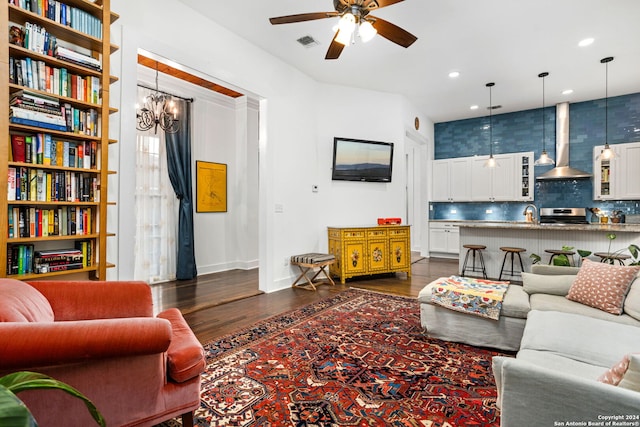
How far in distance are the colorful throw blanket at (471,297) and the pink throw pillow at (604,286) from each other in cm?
53

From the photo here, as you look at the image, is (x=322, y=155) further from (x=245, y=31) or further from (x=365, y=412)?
(x=365, y=412)

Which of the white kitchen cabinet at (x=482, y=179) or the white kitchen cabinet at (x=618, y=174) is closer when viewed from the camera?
the white kitchen cabinet at (x=618, y=174)

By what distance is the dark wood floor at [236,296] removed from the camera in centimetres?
327

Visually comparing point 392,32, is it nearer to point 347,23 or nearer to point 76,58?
point 347,23

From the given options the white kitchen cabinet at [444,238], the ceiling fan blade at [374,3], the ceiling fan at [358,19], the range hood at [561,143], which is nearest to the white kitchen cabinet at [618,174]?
the range hood at [561,143]

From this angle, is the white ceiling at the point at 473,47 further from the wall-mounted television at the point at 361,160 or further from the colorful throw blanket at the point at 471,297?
the colorful throw blanket at the point at 471,297

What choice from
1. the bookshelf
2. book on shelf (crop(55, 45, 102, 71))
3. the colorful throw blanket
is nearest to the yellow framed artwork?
the bookshelf

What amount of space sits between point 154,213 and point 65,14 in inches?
125

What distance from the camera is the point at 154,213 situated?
198 inches

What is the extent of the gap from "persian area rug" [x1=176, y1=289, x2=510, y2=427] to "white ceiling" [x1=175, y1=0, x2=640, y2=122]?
3.21 meters

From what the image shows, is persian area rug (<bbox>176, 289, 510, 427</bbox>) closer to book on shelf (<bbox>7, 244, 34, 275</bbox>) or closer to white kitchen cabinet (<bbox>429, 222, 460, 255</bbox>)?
book on shelf (<bbox>7, 244, 34, 275</bbox>)

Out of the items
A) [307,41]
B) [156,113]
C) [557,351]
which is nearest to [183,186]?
[156,113]

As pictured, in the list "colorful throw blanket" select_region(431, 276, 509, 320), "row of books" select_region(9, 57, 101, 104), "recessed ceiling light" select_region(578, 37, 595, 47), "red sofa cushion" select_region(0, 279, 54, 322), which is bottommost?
"colorful throw blanket" select_region(431, 276, 509, 320)

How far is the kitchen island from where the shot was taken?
4340 millimetres
